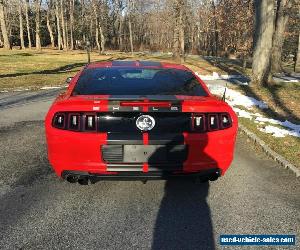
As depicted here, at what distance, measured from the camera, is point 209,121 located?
407cm

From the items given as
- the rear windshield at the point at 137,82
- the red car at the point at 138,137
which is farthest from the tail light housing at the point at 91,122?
the rear windshield at the point at 137,82

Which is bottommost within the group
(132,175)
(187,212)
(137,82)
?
(187,212)

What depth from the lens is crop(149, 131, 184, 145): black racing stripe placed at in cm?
385

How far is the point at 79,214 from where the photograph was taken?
13.0ft

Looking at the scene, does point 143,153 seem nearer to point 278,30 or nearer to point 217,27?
point 278,30

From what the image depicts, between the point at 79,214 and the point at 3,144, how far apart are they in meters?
3.27

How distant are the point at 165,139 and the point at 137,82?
126cm

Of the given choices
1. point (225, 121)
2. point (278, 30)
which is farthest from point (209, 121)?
point (278, 30)

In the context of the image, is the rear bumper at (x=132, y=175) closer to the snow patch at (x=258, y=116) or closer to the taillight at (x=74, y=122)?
the taillight at (x=74, y=122)

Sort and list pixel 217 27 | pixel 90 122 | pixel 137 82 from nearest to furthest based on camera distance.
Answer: pixel 90 122
pixel 137 82
pixel 217 27

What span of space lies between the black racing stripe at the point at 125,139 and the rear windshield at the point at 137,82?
2.49 ft

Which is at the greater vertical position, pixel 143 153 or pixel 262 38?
pixel 262 38

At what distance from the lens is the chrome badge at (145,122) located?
3.89 meters

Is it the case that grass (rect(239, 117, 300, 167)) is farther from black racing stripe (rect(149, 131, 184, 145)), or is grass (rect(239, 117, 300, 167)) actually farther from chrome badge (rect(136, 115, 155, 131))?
chrome badge (rect(136, 115, 155, 131))
